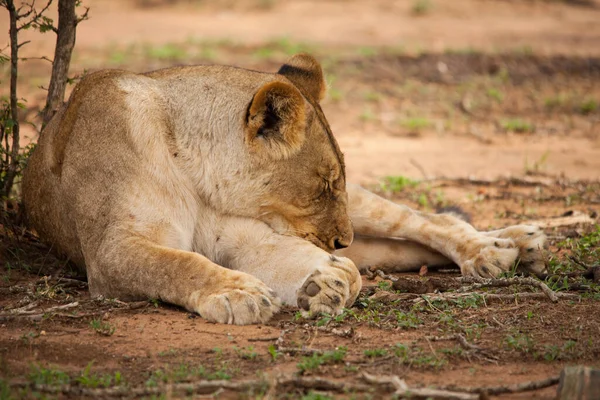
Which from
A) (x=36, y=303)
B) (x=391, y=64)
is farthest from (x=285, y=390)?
(x=391, y=64)

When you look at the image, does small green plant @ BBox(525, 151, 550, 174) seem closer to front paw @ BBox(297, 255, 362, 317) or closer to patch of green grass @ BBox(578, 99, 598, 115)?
patch of green grass @ BBox(578, 99, 598, 115)

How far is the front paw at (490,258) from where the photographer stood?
4180 millimetres

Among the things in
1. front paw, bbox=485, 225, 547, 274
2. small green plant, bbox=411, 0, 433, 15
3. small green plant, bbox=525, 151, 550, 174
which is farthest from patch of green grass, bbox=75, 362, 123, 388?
small green plant, bbox=411, 0, 433, 15

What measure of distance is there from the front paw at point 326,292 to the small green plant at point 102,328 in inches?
29.5

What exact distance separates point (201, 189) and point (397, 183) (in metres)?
3.02

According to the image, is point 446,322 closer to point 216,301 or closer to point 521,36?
point 216,301

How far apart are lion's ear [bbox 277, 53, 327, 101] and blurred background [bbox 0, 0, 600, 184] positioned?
1.51 metres

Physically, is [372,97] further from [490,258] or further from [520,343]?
[520,343]

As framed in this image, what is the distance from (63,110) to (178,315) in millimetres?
1337

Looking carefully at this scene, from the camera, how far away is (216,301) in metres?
3.34

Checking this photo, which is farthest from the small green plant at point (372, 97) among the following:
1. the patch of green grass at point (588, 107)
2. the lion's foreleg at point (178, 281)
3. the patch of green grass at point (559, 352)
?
the patch of green grass at point (559, 352)

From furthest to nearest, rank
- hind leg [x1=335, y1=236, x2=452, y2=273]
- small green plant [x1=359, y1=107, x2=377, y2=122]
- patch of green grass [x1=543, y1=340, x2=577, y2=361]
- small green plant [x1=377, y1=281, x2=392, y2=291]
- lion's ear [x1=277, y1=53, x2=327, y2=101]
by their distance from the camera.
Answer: small green plant [x1=359, y1=107, x2=377, y2=122], hind leg [x1=335, y1=236, x2=452, y2=273], lion's ear [x1=277, y1=53, x2=327, y2=101], small green plant [x1=377, y1=281, x2=392, y2=291], patch of green grass [x1=543, y1=340, x2=577, y2=361]

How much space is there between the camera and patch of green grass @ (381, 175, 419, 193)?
6488 millimetres

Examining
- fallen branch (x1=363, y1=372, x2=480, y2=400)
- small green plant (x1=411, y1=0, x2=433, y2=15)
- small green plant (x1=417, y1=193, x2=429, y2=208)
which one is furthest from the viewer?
small green plant (x1=411, y1=0, x2=433, y2=15)
